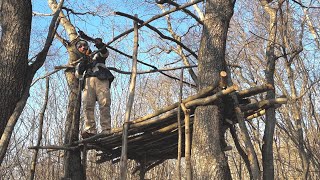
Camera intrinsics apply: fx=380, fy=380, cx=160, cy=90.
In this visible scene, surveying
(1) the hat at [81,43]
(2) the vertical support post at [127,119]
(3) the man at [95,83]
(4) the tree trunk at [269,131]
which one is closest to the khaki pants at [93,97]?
(3) the man at [95,83]

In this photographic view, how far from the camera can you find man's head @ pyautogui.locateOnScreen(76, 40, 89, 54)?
616 centimetres

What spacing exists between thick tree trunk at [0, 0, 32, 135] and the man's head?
1334mm

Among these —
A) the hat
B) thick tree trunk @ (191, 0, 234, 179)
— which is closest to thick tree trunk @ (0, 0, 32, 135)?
the hat

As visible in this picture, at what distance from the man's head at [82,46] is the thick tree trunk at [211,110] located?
211cm

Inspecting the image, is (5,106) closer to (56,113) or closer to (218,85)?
(218,85)

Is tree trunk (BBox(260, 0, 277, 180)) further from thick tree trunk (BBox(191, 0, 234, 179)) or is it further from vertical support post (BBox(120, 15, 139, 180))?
vertical support post (BBox(120, 15, 139, 180))

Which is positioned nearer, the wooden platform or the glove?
the wooden platform

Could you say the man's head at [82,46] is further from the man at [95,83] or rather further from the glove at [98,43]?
the glove at [98,43]

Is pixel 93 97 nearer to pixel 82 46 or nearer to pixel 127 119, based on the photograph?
pixel 82 46

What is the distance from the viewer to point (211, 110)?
462 cm

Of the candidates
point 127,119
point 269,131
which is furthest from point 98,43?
point 269,131

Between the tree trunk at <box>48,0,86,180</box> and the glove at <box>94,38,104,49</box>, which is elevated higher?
the glove at <box>94,38,104,49</box>

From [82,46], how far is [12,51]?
1.66m

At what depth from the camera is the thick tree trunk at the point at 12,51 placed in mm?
4508
